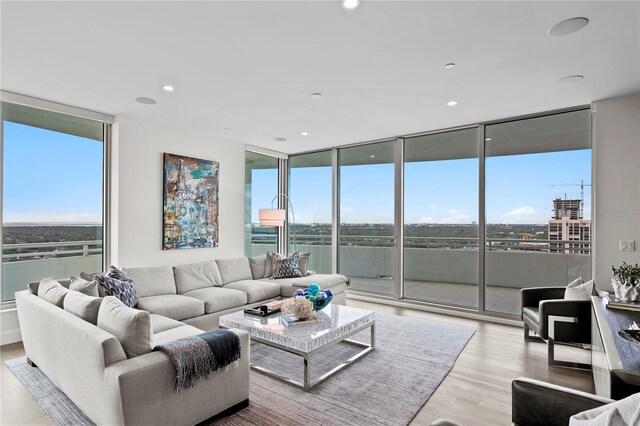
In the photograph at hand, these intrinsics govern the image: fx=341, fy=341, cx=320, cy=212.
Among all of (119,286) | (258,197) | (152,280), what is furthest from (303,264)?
(119,286)

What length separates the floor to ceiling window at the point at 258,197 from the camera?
6.29 meters

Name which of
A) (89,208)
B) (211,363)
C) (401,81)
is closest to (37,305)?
(211,363)

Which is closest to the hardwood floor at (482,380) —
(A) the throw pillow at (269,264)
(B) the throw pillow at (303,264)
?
(B) the throw pillow at (303,264)

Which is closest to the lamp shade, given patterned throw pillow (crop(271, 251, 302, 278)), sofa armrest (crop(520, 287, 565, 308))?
Answer: patterned throw pillow (crop(271, 251, 302, 278))

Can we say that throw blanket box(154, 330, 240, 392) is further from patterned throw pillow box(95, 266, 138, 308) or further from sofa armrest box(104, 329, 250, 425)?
Result: patterned throw pillow box(95, 266, 138, 308)

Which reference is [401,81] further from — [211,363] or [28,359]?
[28,359]

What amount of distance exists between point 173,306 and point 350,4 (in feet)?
10.7

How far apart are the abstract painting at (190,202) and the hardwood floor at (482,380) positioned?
213 centimetres

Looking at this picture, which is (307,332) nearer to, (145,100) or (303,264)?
(303,264)

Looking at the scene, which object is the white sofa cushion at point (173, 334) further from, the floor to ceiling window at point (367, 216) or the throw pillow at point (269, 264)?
the floor to ceiling window at point (367, 216)

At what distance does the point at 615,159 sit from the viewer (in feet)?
12.1

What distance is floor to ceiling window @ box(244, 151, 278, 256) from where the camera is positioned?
6289 mm

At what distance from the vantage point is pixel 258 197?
6633 millimetres

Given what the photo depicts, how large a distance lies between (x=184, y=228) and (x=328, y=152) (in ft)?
9.96
